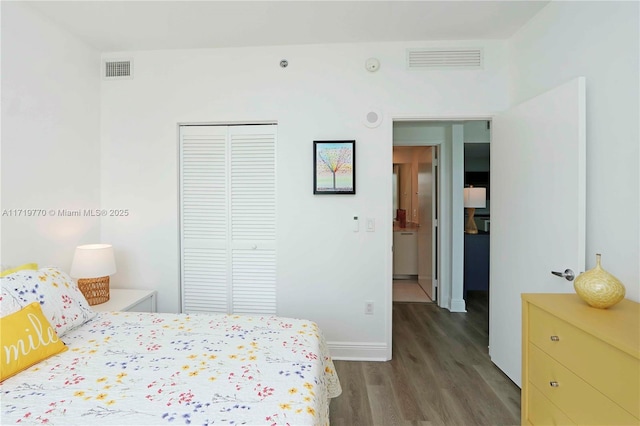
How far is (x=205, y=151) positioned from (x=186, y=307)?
4.68 feet

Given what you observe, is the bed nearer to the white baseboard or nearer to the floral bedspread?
the floral bedspread

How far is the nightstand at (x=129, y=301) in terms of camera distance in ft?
7.22

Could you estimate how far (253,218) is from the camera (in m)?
2.69

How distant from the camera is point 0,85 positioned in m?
1.85

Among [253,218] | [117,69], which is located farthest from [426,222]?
[117,69]

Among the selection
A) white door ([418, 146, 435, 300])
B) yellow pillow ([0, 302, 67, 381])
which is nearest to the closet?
yellow pillow ([0, 302, 67, 381])

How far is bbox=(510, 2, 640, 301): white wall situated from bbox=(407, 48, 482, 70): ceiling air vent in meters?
0.60

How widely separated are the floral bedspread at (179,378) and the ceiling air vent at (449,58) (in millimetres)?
2268

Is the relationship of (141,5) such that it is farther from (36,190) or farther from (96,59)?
(36,190)

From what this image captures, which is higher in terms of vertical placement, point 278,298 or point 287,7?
point 287,7

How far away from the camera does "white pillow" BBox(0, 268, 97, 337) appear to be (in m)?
1.54

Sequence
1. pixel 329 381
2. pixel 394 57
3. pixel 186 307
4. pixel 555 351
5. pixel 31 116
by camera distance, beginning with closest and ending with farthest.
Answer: pixel 555 351, pixel 329 381, pixel 31 116, pixel 394 57, pixel 186 307

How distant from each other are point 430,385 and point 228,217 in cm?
208

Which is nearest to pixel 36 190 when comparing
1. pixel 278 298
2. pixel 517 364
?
pixel 278 298
